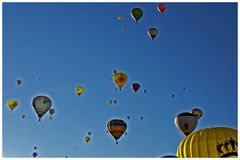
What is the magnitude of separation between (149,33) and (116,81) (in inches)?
107

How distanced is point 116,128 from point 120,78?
3242 mm

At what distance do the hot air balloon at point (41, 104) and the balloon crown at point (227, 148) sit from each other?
857 cm

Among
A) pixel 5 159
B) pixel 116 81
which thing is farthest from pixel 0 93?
pixel 116 81

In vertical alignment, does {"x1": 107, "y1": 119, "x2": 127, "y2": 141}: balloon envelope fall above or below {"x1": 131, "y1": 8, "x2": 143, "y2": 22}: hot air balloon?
below

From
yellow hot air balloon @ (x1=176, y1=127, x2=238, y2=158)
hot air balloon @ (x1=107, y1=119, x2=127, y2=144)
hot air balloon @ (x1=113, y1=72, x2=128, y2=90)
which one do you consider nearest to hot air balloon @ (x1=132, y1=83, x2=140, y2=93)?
hot air balloon @ (x1=113, y1=72, x2=128, y2=90)

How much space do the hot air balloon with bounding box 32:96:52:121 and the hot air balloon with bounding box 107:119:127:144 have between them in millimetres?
3093

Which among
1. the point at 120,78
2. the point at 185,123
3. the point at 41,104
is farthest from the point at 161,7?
the point at 41,104

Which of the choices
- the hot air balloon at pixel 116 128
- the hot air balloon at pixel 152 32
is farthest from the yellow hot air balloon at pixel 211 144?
the hot air balloon at pixel 152 32

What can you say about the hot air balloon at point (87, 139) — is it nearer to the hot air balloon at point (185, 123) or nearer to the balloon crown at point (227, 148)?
the hot air balloon at point (185, 123)

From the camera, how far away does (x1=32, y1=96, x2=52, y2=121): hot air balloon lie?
23.5 m

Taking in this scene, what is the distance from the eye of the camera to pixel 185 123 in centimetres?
2184

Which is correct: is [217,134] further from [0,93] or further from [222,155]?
[0,93]

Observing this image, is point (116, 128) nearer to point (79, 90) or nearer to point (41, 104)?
point (41, 104)

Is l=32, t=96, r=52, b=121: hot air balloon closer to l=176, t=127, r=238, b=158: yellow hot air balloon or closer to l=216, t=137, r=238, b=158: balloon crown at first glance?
l=176, t=127, r=238, b=158: yellow hot air balloon
